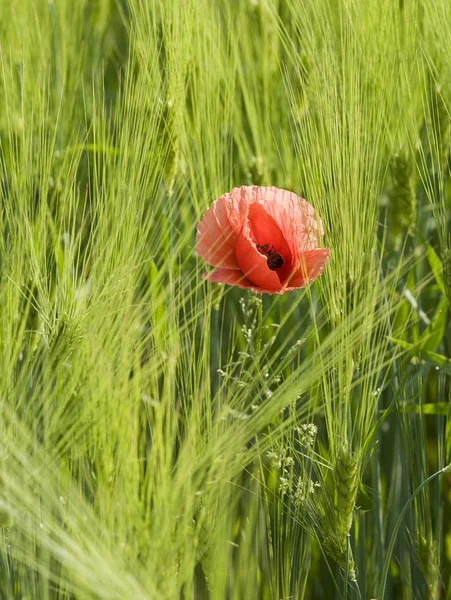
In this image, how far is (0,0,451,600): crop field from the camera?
51cm

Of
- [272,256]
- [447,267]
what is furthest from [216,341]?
[447,267]

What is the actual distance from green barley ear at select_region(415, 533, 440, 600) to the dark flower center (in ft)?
0.75

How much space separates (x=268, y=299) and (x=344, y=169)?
0.96 feet

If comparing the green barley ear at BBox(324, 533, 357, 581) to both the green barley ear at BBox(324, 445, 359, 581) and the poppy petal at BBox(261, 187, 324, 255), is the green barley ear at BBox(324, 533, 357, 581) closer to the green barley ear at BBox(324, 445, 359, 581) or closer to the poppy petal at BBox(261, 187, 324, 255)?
the green barley ear at BBox(324, 445, 359, 581)

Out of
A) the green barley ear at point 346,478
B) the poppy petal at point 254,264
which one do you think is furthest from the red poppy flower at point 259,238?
the green barley ear at point 346,478

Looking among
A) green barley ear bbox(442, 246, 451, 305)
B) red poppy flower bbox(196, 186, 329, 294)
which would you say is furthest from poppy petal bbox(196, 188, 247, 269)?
green barley ear bbox(442, 246, 451, 305)

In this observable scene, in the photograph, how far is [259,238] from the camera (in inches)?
27.6

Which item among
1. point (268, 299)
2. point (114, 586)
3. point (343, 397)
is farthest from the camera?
point (268, 299)

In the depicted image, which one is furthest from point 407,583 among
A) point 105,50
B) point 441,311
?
point 105,50

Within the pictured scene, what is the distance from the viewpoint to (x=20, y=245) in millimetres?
625

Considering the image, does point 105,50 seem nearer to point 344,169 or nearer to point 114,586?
point 344,169

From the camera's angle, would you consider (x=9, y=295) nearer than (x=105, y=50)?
Yes

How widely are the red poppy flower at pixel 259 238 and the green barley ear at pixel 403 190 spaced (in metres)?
0.14

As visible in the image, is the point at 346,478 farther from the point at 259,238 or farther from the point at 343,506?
the point at 259,238
